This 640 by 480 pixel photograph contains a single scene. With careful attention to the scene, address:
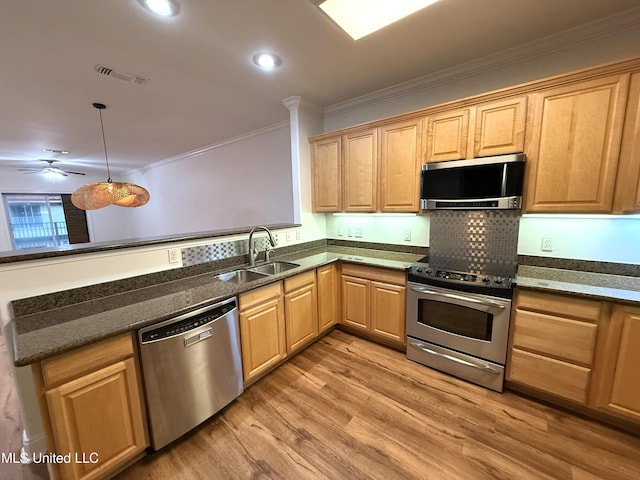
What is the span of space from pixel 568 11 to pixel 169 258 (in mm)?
3209

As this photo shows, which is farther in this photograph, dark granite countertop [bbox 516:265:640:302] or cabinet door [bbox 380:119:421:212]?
cabinet door [bbox 380:119:421:212]

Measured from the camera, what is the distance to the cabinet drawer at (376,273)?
2385 mm

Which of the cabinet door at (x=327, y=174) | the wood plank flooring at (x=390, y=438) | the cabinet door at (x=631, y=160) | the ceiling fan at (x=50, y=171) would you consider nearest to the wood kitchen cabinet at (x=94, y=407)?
the wood plank flooring at (x=390, y=438)

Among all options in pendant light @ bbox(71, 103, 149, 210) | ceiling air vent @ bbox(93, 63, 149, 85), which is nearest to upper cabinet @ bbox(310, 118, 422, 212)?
ceiling air vent @ bbox(93, 63, 149, 85)

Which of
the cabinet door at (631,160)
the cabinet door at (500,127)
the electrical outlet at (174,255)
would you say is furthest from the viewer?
the electrical outlet at (174,255)

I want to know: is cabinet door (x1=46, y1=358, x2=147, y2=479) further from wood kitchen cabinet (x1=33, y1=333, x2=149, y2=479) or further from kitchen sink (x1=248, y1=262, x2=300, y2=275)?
kitchen sink (x1=248, y1=262, x2=300, y2=275)

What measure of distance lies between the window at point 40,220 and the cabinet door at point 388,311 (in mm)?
7538

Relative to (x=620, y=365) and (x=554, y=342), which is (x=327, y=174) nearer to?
(x=554, y=342)

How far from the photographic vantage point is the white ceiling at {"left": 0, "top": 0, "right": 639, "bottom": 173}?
1555 mm

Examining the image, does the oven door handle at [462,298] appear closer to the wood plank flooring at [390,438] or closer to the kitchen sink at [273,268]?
the wood plank flooring at [390,438]

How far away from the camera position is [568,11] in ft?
5.37

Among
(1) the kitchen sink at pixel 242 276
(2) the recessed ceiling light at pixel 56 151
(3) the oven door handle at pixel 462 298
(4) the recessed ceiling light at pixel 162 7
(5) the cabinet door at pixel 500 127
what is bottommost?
(3) the oven door handle at pixel 462 298

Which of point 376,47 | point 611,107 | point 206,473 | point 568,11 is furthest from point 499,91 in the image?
point 206,473

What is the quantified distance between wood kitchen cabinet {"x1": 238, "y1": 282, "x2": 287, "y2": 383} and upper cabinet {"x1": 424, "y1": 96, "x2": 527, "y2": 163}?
182 cm
